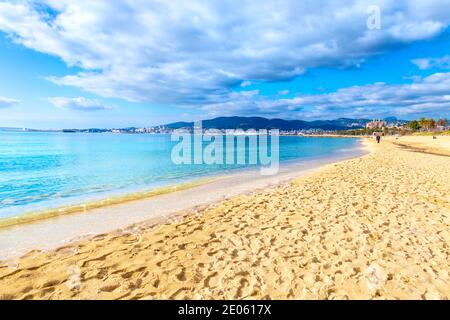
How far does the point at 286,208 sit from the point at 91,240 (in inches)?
245

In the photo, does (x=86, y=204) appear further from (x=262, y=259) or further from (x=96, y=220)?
(x=262, y=259)

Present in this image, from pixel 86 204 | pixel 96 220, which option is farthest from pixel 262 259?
pixel 86 204

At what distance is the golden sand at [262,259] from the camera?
4395mm

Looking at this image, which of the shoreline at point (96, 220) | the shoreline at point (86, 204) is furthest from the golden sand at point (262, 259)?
the shoreline at point (86, 204)

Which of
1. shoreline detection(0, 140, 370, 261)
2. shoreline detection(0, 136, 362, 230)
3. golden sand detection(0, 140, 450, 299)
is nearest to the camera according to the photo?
golden sand detection(0, 140, 450, 299)

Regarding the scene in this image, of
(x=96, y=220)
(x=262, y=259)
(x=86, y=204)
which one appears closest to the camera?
(x=262, y=259)

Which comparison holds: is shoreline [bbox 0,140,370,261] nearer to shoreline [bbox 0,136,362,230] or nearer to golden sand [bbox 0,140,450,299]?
shoreline [bbox 0,136,362,230]

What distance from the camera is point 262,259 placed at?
548 centimetres

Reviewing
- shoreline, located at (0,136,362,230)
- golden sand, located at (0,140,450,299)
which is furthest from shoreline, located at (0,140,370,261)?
golden sand, located at (0,140,450,299)

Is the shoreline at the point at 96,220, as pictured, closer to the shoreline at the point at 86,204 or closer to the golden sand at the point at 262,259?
the shoreline at the point at 86,204

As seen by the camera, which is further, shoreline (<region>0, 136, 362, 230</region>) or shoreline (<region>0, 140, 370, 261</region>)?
shoreline (<region>0, 136, 362, 230</region>)

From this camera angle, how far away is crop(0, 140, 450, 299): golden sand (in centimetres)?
439

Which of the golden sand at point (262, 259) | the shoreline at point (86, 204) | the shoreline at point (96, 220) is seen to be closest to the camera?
the golden sand at point (262, 259)

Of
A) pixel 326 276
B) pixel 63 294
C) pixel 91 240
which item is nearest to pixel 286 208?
pixel 326 276
